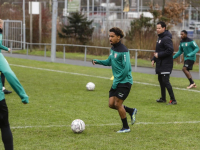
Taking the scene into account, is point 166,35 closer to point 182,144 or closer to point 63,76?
point 182,144

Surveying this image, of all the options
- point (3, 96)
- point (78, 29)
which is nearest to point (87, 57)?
point (78, 29)

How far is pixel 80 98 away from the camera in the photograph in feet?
37.5

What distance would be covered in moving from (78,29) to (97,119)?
78.2 ft

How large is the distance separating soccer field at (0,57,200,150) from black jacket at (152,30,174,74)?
3.30 ft

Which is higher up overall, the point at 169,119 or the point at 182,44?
the point at 182,44

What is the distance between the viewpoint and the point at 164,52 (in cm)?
1021

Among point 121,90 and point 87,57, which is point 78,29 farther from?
point 121,90

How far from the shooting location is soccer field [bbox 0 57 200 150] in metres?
6.38

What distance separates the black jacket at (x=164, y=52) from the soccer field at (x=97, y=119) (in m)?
1.01

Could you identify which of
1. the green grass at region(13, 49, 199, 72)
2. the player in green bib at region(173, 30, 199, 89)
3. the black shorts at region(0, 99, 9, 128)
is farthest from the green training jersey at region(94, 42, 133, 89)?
the green grass at region(13, 49, 199, 72)

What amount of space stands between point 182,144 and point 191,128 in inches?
50.8

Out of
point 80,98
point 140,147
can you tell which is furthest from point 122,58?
point 80,98

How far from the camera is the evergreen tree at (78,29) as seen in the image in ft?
103

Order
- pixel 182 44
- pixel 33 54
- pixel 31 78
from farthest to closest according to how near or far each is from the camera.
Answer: pixel 33 54 < pixel 31 78 < pixel 182 44
